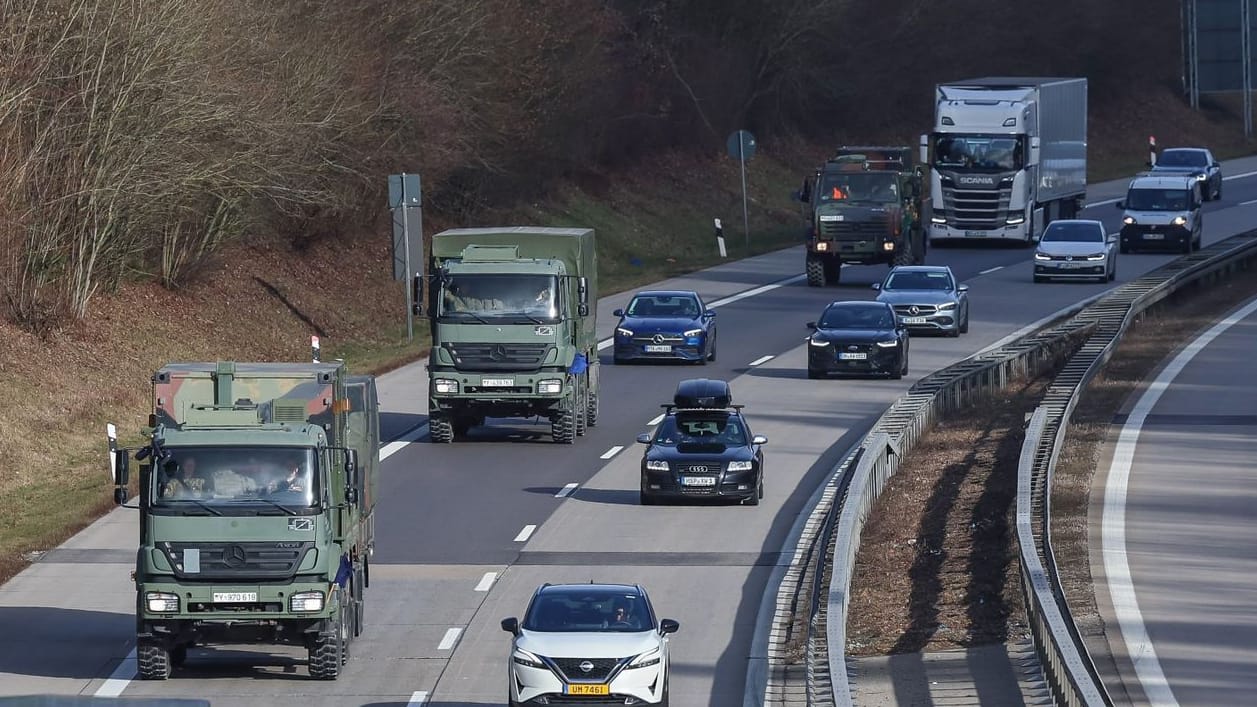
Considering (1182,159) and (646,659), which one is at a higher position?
(1182,159)

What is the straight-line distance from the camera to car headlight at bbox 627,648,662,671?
16234mm

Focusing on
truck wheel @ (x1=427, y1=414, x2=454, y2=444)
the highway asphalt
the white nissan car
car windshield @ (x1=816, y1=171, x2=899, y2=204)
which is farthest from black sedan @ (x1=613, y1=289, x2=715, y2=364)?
the white nissan car

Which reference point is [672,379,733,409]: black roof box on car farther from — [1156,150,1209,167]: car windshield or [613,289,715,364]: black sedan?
[1156,150,1209,167]: car windshield

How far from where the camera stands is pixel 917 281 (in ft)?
142

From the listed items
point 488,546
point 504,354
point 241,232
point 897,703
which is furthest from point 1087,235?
point 897,703

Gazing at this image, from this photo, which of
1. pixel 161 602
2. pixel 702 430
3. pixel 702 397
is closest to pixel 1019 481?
pixel 702 430

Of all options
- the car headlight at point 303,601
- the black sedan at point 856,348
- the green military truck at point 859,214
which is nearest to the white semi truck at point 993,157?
Answer: the green military truck at point 859,214

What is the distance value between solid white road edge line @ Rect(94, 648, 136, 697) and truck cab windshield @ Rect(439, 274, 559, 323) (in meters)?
12.0

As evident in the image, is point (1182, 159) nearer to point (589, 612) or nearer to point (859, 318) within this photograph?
point (859, 318)

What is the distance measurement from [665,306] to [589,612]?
2367 cm

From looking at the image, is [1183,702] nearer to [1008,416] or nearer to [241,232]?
[1008,416]

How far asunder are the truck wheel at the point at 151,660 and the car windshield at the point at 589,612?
3368mm

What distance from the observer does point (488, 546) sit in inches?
944

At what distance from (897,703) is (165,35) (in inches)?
918
